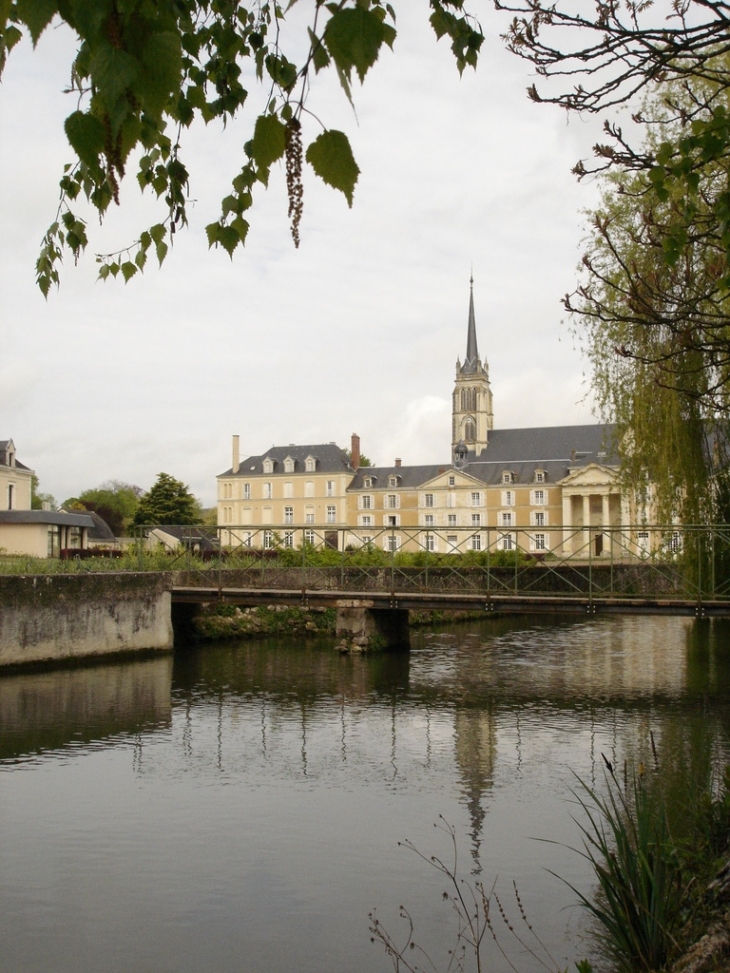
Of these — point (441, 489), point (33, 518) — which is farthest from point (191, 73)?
point (441, 489)

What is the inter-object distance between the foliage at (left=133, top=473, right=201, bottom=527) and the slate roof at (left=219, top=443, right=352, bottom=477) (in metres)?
10.7

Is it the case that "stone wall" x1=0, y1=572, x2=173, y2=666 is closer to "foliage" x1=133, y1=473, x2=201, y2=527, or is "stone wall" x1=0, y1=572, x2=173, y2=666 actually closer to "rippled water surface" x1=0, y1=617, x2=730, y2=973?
"rippled water surface" x1=0, y1=617, x2=730, y2=973

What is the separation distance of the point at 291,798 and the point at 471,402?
76.3 meters

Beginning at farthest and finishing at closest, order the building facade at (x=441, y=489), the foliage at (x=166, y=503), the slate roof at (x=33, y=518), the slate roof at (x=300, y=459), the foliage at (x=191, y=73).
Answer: the slate roof at (x=300, y=459)
the building facade at (x=441, y=489)
the foliage at (x=166, y=503)
the slate roof at (x=33, y=518)
the foliage at (x=191, y=73)

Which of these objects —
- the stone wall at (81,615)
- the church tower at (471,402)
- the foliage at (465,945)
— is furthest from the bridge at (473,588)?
the church tower at (471,402)

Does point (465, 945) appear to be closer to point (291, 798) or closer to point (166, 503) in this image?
point (291, 798)

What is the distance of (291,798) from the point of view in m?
8.03

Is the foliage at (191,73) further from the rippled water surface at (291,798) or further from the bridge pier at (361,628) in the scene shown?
the bridge pier at (361,628)

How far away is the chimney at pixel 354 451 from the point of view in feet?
217

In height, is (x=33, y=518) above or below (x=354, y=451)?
below

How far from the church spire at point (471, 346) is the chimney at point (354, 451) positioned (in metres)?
19.8

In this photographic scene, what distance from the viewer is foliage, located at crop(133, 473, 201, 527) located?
5547 centimetres

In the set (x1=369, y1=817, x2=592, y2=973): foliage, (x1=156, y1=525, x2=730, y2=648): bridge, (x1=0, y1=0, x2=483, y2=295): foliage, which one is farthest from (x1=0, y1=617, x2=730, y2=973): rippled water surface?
(x1=0, y1=0, x2=483, y2=295): foliage

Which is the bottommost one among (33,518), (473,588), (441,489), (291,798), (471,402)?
(291,798)
